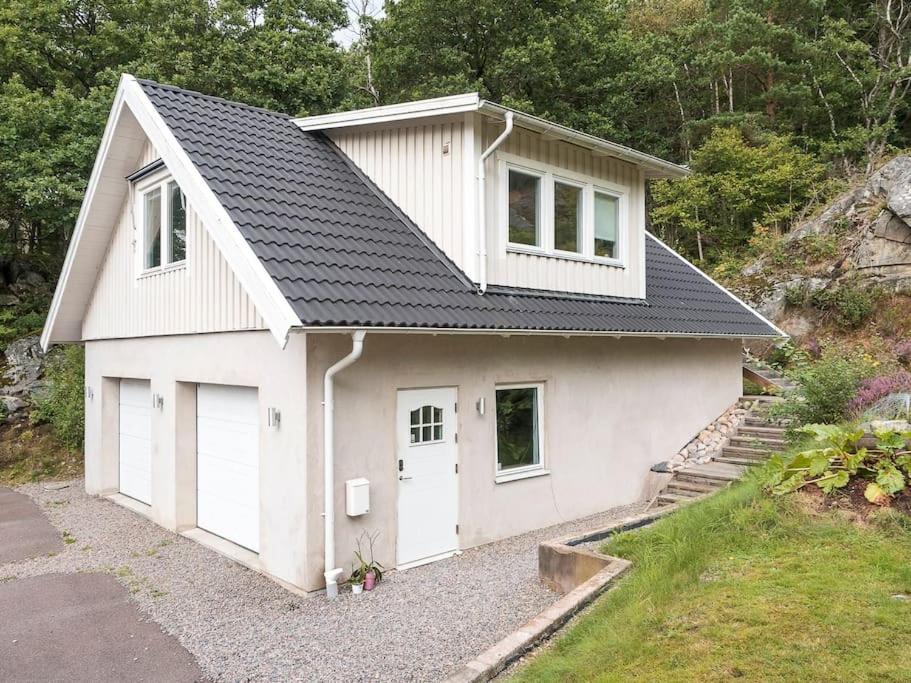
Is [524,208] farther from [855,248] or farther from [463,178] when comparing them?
[855,248]

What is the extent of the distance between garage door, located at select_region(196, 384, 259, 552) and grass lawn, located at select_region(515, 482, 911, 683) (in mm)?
4489

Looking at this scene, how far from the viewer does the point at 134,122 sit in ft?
29.5

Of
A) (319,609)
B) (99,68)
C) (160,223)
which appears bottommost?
(319,609)

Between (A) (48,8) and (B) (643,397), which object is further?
(A) (48,8)

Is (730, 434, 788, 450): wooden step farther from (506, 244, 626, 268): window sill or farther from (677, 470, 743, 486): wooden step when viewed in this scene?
(506, 244, 626, 268): window sill

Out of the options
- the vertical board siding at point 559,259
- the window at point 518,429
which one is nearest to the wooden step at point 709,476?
the window at point 518,429

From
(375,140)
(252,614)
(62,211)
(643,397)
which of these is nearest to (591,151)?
(375,140)

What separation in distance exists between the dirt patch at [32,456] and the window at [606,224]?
38.7 feet

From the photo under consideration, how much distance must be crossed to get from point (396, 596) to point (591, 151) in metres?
6.87

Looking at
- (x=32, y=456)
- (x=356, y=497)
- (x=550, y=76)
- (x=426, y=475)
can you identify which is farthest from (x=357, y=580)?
(x=550, y=76)

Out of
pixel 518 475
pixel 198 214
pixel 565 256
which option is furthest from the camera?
pixel 565 256

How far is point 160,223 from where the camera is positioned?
360 inches

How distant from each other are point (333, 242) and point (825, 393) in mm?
7531

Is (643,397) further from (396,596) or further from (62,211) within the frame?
(62,211)
